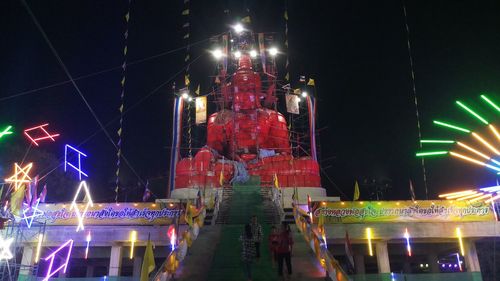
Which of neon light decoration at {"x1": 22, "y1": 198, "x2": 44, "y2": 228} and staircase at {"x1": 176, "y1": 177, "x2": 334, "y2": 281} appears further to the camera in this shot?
neon light decoration at {"x1": 22, "y1": 198, "x2": 44, "y2": 228}

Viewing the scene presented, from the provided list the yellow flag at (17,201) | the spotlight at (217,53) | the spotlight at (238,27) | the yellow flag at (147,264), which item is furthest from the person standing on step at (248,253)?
the spotlight at (238,27)

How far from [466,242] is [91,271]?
24.9m

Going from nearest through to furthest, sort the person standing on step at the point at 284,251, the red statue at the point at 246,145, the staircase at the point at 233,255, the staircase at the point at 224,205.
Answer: the person standing on step at the point at 284,251 < the staircase at the point at 233,255 < the staircase at the point at 224,205 < the red statue at the point at 246,145

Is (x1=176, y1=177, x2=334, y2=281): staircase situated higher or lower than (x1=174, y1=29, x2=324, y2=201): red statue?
lower

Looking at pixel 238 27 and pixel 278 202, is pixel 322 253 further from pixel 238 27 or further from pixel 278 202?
pixel 238 27

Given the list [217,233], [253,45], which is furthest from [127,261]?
[253,45]

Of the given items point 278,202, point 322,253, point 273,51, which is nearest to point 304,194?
point 278,202

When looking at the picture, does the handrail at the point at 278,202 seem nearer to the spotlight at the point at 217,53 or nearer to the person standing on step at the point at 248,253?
the person standing on step at the point at 248,253

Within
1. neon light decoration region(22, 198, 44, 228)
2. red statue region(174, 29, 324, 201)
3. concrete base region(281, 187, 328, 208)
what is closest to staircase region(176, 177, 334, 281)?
concrete base region(281, 187, 328, 208)

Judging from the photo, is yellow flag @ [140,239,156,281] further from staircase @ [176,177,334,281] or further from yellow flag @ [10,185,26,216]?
yellow flag @ [10,185,26,216]

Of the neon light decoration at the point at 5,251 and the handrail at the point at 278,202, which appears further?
the handrail at the point at 278,202

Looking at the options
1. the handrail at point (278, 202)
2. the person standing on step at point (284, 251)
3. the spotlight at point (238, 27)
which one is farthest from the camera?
the spotlight at point (238, 27)

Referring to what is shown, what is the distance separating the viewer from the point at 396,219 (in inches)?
783

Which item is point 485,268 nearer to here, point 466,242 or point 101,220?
point 466,242
